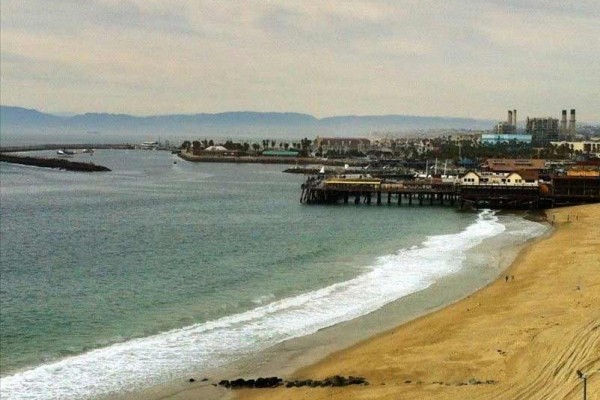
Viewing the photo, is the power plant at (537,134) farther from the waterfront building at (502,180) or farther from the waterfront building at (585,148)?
the waterfront building at (502,180)

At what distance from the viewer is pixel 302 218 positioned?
5391 cm

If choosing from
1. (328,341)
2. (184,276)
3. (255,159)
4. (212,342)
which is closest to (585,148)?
(255,159)

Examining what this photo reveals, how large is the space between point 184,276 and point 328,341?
430 inches

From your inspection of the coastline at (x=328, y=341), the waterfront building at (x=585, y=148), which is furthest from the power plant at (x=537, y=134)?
the coastline at (x=328, y=341)

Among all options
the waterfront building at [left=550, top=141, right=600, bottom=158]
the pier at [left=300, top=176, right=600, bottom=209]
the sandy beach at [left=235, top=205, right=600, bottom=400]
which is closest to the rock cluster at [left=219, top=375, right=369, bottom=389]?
the sandy beach at [left=235, top=205, right=600, bottom=400]

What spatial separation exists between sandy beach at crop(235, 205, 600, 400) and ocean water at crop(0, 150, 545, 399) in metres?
2.73

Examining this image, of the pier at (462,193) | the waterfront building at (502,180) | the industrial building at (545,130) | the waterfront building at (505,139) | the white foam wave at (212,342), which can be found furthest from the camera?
the industrial building at (545,130)

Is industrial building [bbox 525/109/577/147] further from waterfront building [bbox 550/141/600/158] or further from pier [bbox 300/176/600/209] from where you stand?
pier [bbox 300/176/600/209]

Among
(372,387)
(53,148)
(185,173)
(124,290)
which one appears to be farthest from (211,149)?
(372,387)

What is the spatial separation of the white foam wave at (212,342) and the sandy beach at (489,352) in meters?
2.29

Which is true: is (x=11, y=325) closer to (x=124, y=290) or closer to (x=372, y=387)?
(x=124, y=290)

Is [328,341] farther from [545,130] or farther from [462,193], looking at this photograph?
[545,130]

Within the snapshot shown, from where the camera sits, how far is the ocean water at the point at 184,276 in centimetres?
2016

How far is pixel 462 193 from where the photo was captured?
61.9m
